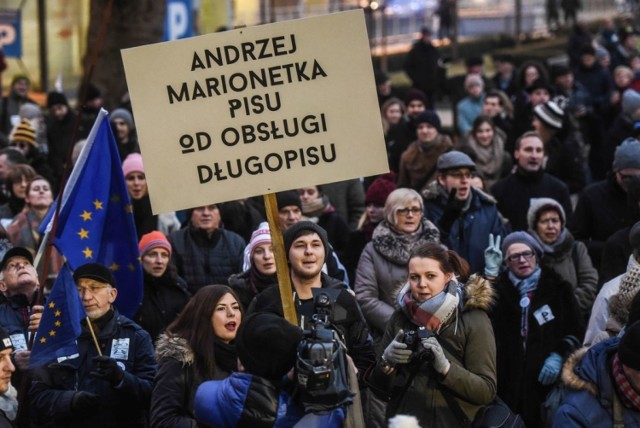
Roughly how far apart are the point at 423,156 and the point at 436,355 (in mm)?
6042

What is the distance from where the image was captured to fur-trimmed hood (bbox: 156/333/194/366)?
264 inches

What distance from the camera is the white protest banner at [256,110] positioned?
597 centimetres

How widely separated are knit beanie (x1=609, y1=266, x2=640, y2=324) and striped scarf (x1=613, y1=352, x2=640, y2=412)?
1485 mm

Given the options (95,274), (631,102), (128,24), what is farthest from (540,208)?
(128,24)

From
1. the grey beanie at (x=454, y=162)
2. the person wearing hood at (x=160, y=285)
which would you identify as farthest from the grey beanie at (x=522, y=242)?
the person wearing hood at (x=160, y=285)

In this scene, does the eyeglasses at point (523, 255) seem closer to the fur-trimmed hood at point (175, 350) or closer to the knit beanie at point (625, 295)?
the knit beanie at point (625, 295)

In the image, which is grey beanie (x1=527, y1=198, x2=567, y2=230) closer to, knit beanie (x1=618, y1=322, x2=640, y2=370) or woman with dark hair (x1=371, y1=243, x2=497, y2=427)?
woman with dark hair (x1=371, y1=243, x2=497, y2=427)

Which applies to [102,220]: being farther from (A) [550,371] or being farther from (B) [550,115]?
(B) [550,115]

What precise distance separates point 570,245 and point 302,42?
3.83 m

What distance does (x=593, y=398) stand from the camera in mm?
5379

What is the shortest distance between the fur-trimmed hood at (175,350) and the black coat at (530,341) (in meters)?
2.25

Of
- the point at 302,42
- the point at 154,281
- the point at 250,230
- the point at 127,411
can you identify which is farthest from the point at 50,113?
the point at 302,42

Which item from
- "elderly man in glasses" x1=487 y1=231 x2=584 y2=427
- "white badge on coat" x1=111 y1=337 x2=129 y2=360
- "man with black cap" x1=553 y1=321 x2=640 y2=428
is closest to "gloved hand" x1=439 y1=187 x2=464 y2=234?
"elderly man in glasses" x1=487 y1=231 x2=584 y2=427

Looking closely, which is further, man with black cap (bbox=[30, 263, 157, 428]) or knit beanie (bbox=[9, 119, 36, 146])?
knit beanie (bbox=[9, 119, 36, 146])
